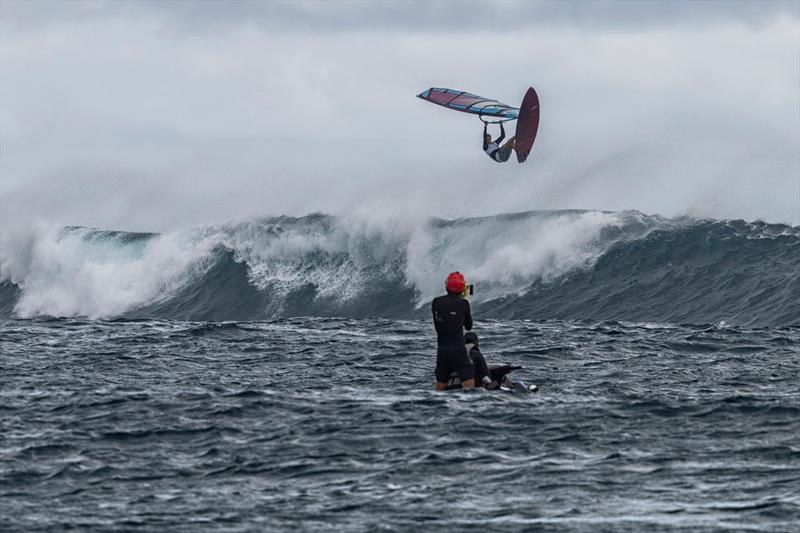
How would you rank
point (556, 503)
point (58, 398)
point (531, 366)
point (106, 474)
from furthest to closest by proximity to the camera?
1. point (531, 366)
2. point (58, 398)
3. point (106, 474)
4. point (556, 503)

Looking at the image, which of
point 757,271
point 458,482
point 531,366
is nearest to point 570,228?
point 757,271

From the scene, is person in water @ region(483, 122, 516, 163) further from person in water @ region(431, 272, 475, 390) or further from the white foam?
person in water @ region(431, 272, 475, 390)

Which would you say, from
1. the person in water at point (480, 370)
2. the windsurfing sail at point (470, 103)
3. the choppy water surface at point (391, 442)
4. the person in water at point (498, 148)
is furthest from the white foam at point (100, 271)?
the person in water at point (480, 370)

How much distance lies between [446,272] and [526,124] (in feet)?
22.5

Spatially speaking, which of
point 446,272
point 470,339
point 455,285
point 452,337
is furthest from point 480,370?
point 446,272

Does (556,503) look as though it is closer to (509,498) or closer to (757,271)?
(509,498)

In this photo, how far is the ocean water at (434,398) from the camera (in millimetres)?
11906

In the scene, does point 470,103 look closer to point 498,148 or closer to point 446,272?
point 498,148

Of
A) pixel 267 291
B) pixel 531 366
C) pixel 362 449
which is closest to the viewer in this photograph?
pixel 362 449

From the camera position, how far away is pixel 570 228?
35.8 meters

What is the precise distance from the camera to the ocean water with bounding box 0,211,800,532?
11.9 metres

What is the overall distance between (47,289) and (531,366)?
1008 inches

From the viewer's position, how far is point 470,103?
1289 inches

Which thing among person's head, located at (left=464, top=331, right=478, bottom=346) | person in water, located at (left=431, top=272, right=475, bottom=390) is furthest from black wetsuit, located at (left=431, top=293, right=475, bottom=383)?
person's head, located at (left=464, top=331, right=478, bottom=346)
